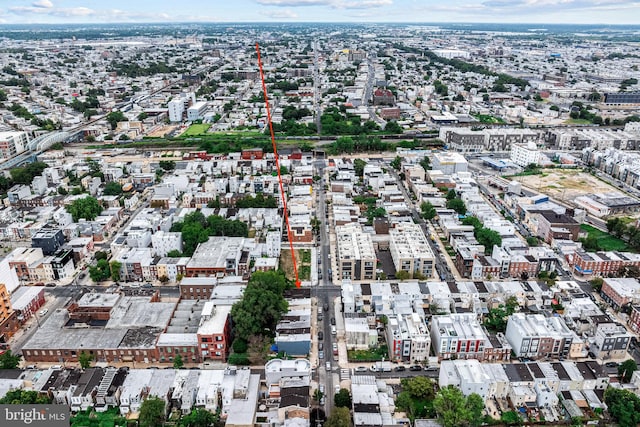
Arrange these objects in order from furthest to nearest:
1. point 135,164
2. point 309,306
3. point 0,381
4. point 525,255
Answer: point 135,164 → point 525,255 → point 309,306 → point 0,381

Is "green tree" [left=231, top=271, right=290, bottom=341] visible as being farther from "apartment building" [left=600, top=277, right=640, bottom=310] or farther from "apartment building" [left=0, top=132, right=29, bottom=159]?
"apartment building" [left=0, top=132, right=29, bottom=159]

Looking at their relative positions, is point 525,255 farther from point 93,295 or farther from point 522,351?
point 93,295

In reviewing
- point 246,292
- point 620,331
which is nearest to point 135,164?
point 246,292

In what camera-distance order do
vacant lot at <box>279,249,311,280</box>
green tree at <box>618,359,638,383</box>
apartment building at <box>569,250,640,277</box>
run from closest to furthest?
green tree at <box>618,359,638,383</box> < vacant lot at <box>279,249,311,280</box> < apartment building at <box>569,250,640,277</box>

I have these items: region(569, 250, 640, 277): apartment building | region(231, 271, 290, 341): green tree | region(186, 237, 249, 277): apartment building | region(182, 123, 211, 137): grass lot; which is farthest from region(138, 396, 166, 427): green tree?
region(182, 123, 211, 137): grass lot

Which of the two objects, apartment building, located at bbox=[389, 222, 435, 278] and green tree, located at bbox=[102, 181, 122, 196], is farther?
green tree, located at bbox=[102, 181, 122, 196]

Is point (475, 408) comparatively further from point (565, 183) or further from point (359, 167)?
point (565, 183)

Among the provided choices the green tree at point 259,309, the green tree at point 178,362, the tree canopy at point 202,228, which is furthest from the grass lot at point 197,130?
the green tree at point 178,362

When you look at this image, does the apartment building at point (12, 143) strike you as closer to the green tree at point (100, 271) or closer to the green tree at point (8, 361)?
the green tree at point (100, 271)
